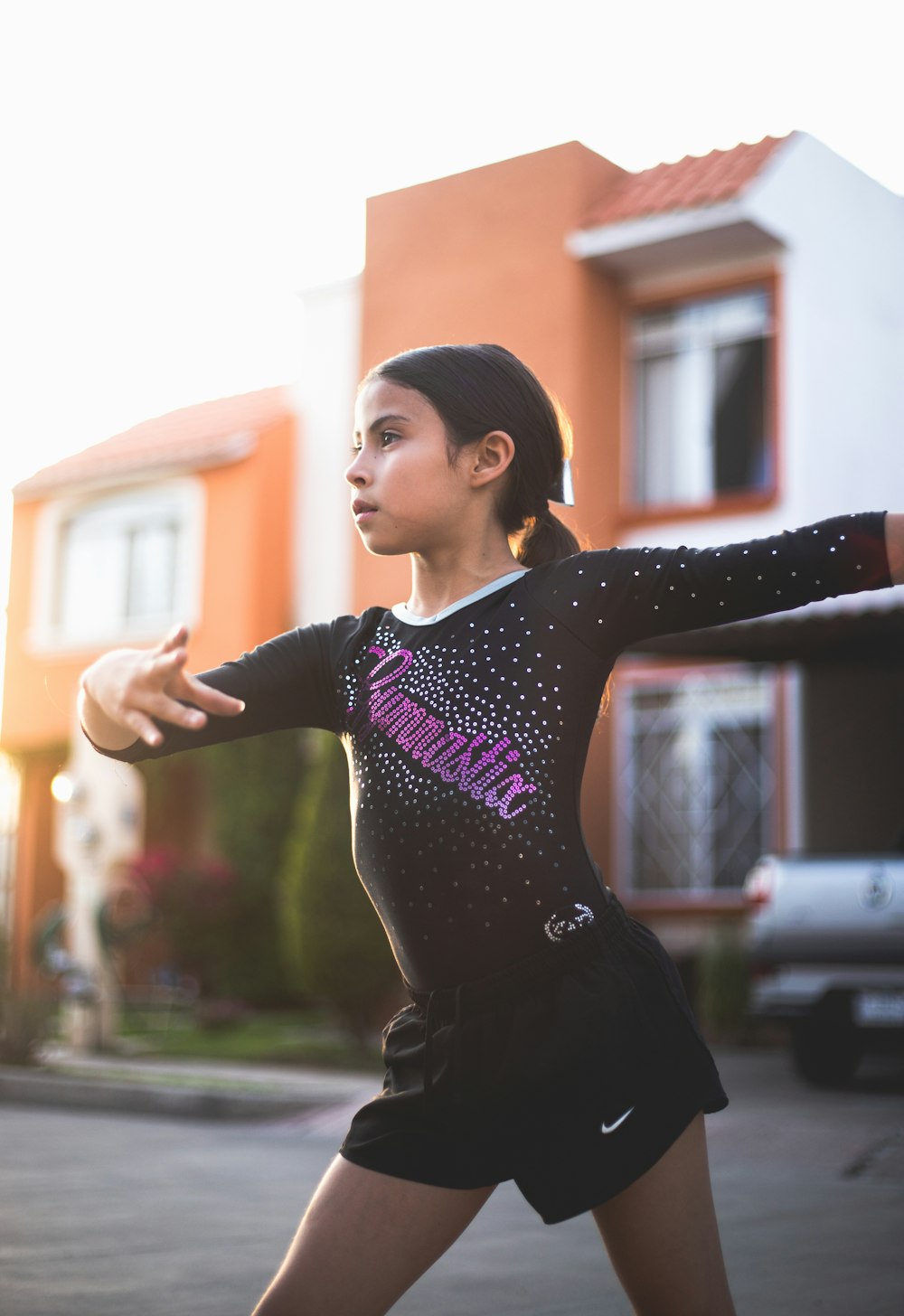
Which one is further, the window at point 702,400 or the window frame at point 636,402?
the window at point 702,400

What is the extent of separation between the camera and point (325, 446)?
18.5m

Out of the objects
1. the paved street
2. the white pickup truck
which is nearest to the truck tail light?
the white pickup truck

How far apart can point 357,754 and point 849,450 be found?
1267 cm

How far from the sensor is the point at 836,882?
9.85 meters

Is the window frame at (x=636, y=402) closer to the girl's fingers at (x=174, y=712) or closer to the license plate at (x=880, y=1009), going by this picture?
the license plate at (x=880, y=1009)

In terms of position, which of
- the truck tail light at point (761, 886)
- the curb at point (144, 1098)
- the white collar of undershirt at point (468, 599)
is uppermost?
the white collar of undershirt at point (468, 599)

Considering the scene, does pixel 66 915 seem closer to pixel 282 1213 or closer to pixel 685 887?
pixel 685 887

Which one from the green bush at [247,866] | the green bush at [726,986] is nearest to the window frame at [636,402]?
the green bush at [726,986]

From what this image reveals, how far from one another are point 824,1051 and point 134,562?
37.2 feet

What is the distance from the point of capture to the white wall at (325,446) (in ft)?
59.4

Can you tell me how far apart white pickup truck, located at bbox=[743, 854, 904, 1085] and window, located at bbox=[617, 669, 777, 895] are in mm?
4038

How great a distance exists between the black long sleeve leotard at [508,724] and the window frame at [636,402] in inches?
467

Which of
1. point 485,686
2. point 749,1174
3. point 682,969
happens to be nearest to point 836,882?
point 749,1174

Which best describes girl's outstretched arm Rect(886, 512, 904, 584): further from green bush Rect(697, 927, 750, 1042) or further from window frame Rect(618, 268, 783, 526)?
window frame Rect(618, 268, 783, 526)
